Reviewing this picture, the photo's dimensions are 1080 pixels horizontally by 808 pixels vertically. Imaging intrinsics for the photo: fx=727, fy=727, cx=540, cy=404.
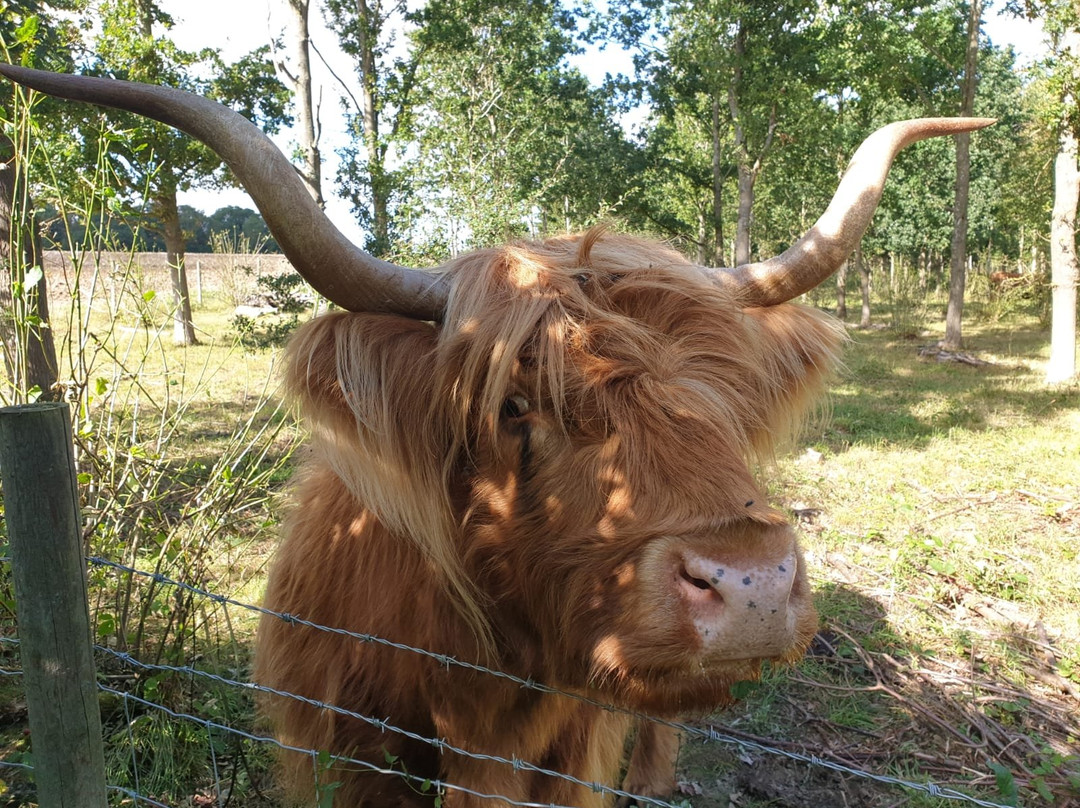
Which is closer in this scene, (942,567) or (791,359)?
(791,359)

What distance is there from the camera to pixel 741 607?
1376 mm

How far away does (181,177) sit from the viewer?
49.9 ft

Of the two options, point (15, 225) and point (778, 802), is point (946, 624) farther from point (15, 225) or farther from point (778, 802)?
point (15, 225)

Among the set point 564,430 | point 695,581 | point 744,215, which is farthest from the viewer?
point 744,215

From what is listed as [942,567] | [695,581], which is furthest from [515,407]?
[942,567]

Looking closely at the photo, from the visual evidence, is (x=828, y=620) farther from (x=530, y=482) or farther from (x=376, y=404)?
(x=376, y=404)

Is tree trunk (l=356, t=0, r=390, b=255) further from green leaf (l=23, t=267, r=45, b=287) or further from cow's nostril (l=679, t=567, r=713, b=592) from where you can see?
cow's nostril (l=679, t=567, r=713, b=592)

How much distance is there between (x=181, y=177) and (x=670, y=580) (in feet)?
54.3

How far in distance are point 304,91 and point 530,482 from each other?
8391 mm

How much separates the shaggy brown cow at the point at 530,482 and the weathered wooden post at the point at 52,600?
0.65 metres

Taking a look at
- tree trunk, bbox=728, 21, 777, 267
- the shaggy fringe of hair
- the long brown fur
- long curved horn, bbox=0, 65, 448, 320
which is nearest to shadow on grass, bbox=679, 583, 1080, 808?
the long brown fur

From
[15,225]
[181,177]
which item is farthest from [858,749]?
[181,177]

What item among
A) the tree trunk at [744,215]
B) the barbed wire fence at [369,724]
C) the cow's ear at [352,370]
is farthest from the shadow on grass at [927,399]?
the cow's ear at [352,370]

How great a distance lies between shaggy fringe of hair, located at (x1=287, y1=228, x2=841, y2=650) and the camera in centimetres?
179
